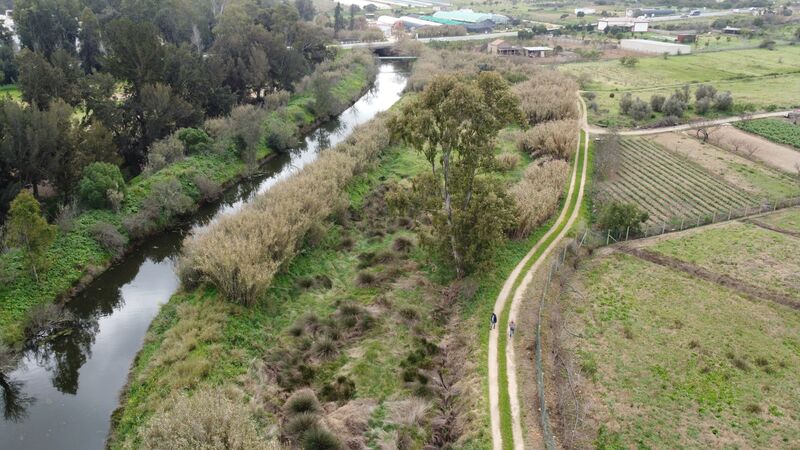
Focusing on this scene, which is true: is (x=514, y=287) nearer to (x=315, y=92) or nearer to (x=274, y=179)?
(x=274, y=179)

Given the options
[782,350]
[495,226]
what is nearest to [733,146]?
[782,350]

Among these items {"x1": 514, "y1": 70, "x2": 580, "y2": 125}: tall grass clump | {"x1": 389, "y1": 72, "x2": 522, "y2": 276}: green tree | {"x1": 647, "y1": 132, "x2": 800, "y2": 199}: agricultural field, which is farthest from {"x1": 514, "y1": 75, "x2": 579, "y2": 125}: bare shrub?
{"x1": 389, "y1": 72, "x2": 522, "y2": 276}: green tree

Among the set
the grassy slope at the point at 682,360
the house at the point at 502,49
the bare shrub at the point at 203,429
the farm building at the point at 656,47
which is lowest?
the grassy slope at the point at 682,360

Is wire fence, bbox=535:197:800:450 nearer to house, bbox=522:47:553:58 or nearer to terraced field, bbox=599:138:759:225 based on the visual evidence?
terraced field, bbox=599:138:759:225

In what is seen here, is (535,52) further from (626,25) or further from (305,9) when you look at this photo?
(305,9)

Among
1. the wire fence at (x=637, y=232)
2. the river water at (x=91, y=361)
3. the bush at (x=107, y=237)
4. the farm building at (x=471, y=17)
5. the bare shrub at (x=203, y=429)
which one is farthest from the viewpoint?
the farm building at (x=471, y=17)

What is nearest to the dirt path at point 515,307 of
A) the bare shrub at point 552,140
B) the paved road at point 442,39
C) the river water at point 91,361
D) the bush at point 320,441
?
the bare shrub at point 552,140

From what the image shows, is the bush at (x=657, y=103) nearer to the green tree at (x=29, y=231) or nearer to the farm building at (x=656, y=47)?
the farm building at (x=656, y=47)
